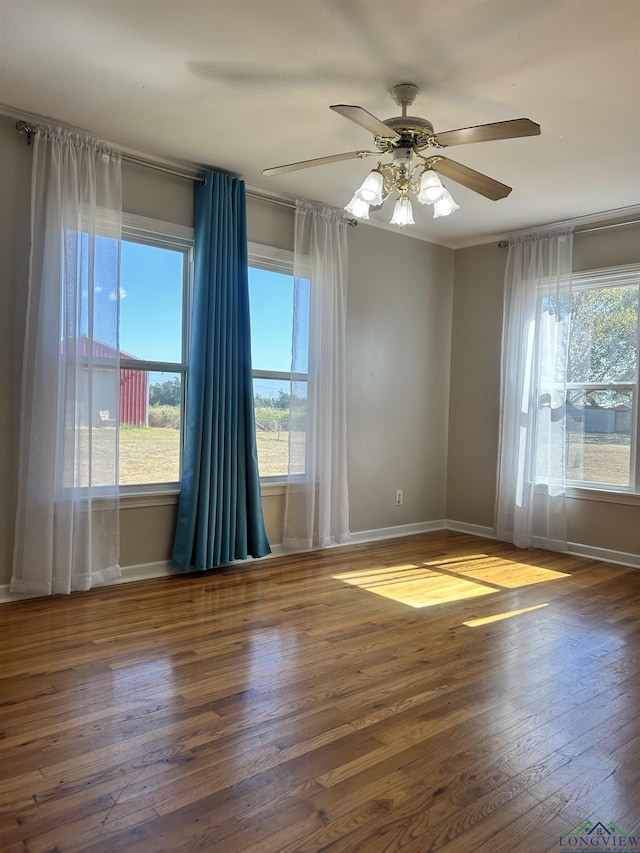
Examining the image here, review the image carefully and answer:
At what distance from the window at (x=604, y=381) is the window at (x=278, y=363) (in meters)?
2.20

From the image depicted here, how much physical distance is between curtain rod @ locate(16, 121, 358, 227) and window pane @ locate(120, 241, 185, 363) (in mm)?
484

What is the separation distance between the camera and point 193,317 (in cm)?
414

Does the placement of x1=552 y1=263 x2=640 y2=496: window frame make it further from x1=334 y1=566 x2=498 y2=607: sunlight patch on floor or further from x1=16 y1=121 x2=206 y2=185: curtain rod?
x1=16 y1=121 x2=206 y2=185: curtain rod

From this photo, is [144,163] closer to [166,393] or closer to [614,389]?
[166,393]

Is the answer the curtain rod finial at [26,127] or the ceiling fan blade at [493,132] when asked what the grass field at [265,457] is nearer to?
the curtain rod finial at [26,127]

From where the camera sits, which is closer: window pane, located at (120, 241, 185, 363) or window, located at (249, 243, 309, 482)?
window pane, located at (120, 241, 185, 363)

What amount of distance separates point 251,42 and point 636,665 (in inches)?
127

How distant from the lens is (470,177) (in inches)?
118

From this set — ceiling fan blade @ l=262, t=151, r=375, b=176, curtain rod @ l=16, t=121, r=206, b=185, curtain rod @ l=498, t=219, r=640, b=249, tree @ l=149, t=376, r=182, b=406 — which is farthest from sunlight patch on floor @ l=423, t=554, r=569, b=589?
curtain rod @ l=16, t=121, r=206, b=185

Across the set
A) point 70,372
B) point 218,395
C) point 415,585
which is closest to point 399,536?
point 415,585

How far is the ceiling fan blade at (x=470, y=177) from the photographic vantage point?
292cm

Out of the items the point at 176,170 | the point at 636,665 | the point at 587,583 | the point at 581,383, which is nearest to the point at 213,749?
the point at 636,665

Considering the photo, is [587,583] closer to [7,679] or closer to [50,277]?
[7,679]

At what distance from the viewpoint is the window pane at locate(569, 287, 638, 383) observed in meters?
4.84
